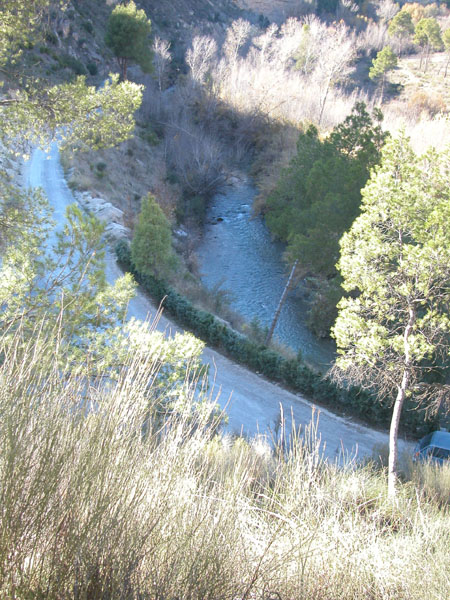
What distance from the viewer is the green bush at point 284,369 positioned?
44.6ft

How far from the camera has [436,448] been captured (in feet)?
35.0

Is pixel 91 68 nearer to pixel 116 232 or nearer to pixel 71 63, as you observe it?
pixel 71 63

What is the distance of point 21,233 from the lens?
6016 millimetres

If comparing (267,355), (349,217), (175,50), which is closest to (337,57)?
(175,50)

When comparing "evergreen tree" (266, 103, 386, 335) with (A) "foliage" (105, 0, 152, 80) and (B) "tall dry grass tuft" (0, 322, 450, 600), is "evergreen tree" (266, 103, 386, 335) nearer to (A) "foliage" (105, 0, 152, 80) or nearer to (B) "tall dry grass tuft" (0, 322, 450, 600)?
(B) "tall dry grass tuft" (0, 322, 450, 600)

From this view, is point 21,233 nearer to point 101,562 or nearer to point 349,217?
point 101,562

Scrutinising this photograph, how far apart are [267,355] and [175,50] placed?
43972mm

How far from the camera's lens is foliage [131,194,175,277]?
17234 millimetres

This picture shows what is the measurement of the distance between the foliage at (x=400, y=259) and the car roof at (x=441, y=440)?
84.8 inches

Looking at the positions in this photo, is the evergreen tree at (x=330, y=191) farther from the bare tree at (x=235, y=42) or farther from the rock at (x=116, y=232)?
the bare tree at (x=235, y=42)

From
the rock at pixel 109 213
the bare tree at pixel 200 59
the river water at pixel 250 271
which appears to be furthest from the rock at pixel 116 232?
the bare tree at pixel 200 59

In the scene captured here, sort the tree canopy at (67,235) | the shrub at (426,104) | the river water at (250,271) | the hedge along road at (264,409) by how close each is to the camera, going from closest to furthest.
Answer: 1. the tree canopy at (67,235)
2. the hedge along road at (264,409)
3. the river water at (250,271)
4. the shrub at (426,104)

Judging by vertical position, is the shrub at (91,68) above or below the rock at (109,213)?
above

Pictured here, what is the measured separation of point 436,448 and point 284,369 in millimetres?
5208
